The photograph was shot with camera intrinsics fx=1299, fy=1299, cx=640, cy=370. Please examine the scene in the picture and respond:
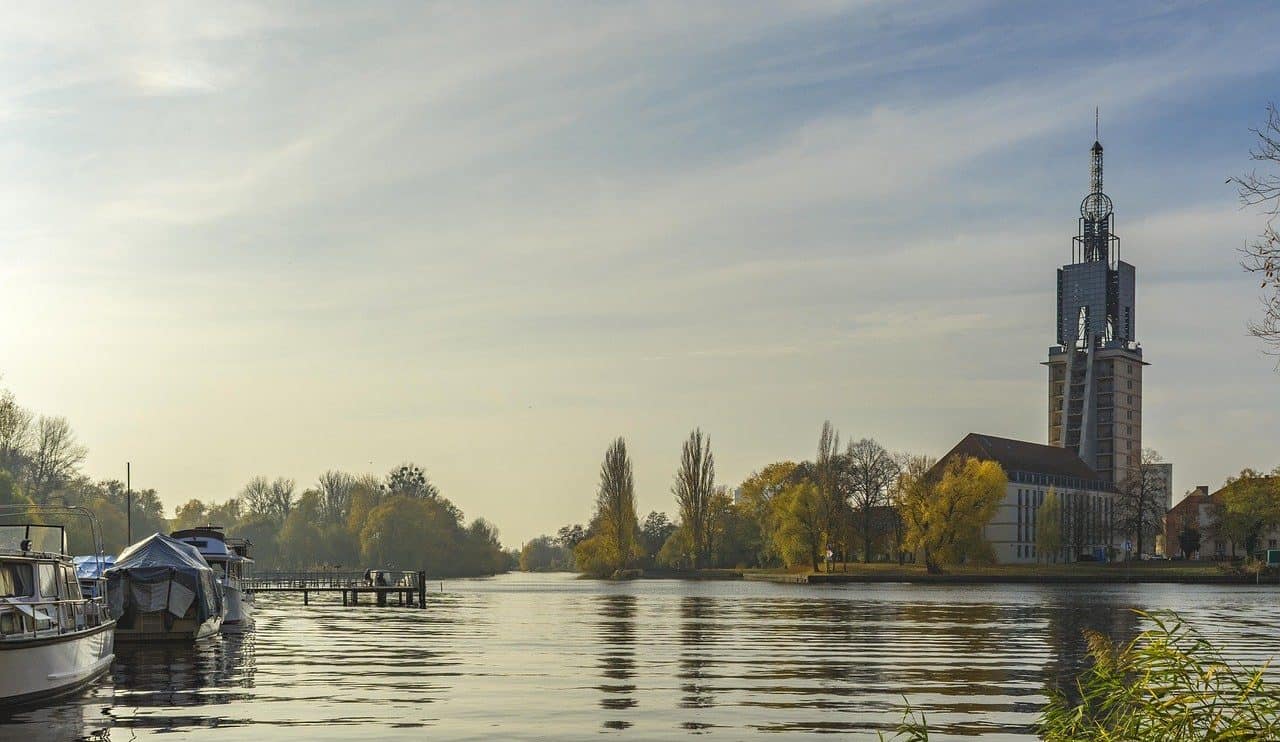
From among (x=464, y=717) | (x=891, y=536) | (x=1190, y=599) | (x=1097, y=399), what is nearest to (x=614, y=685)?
(x=464, y=717)

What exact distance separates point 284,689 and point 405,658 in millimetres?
8373

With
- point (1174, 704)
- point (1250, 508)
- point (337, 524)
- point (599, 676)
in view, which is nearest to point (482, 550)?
point (337, 524)

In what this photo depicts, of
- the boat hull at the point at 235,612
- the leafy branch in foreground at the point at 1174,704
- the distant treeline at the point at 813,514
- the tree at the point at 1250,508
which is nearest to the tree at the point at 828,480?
the distant treeline at the point at 813,514

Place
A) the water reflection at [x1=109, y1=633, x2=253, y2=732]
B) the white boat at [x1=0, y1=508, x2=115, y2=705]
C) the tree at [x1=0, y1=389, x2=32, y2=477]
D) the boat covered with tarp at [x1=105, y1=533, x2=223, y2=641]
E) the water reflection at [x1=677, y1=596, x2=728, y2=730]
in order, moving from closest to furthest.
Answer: the water reflection at [x1=109, y1=633, x2=253, y2=732]
the white boat at [x1=0, y1=508, x2=115, y2=705]
the water reflection at [x1=677, y1=596, x2=728, y2=730]
the boat covered with tarp at [x1=105, y1=533, x2=223, y2=641]
the tree at [x1=0, y1=389, x2=32, y2=477]

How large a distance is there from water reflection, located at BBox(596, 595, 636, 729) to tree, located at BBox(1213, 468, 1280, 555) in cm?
Answer: 8866

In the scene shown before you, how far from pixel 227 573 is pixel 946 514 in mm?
82591

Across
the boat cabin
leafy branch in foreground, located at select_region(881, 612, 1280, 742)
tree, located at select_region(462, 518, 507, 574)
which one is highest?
leafy branch in foreground, located at select_region(881, 612, 1280, 742)

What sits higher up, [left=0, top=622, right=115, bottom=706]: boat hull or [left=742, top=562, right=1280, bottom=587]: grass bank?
[left=0, top=622, right=115, bottom=706]: boat hull

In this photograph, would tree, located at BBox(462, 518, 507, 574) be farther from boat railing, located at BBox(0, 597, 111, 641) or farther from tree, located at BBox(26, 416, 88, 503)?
boat railing, located at BBox(0, 597, 111, 641)

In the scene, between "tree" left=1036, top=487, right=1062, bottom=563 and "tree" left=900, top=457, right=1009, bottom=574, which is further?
"tree" left=1036, top=487, right=1062, bottom=563

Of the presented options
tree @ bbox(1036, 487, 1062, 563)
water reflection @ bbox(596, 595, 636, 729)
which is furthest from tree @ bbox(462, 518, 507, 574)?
water reflection @ bbox(596, 595, 636, 729)

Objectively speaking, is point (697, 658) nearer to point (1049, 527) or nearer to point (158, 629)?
point (158, 629)

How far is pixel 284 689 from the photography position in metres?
29.4

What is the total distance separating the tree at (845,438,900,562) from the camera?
446 ft
